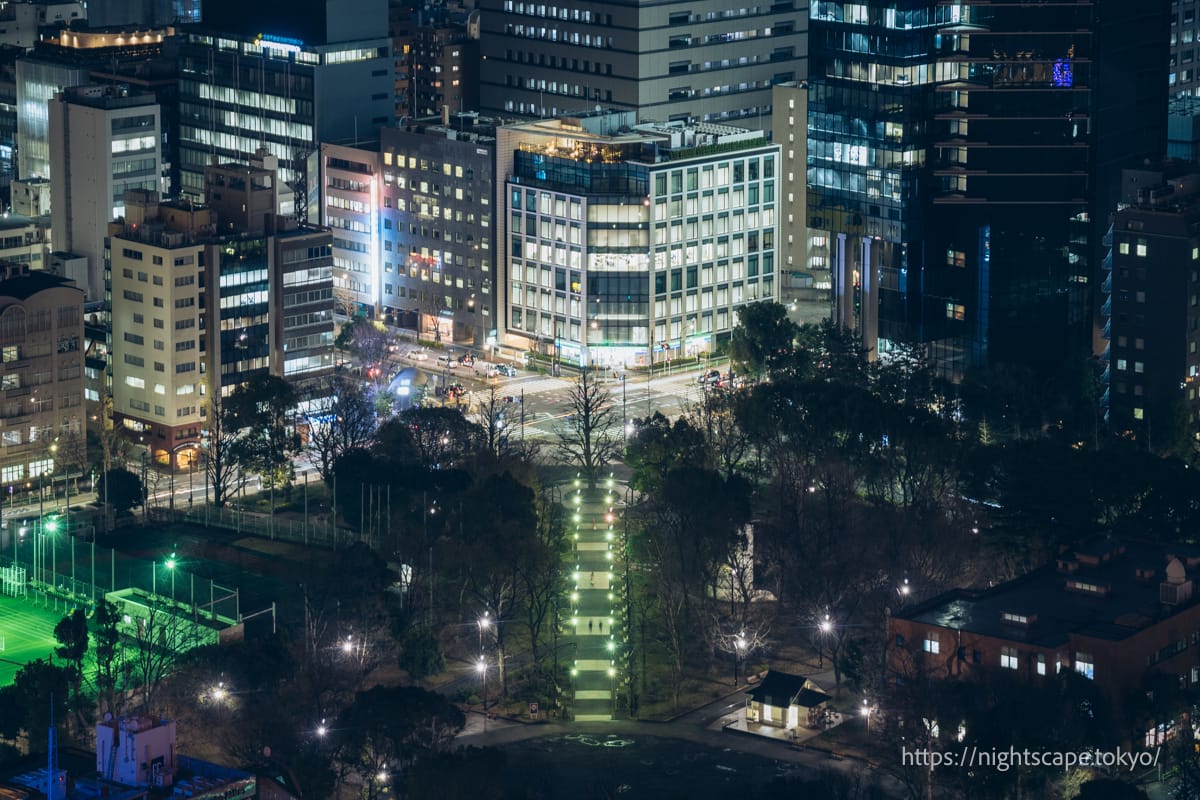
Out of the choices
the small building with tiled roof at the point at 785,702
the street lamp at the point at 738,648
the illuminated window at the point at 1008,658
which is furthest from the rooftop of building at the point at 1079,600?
the street lamp at the point at 738,648

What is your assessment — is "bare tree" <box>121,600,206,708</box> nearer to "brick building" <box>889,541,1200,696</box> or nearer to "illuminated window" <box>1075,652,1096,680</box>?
"brick building" <box>889,541,1200,696</box>

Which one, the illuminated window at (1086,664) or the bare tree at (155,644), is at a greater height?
the illuminated window at (1086,664)

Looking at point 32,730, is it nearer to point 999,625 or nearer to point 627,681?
point 627,681

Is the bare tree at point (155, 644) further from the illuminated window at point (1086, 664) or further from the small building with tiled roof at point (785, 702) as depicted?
the illuminated window at point (1086, 664)

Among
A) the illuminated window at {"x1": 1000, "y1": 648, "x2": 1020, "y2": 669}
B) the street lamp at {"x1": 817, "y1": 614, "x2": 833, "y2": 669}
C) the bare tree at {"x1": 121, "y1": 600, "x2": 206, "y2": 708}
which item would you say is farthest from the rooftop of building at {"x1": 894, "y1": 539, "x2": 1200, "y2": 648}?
the bare tree at {"x1": 121, "y1": 600, "x2": 206, "y2": 708}

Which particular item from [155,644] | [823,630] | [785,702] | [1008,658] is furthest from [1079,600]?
[155,644]

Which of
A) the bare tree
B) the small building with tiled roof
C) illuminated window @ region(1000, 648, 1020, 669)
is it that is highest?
illuminated window @ region(1000, 648, 1020, 669)

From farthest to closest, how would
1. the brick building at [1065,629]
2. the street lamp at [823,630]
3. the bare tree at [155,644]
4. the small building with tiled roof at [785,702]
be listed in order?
the street lamp at [823,630] < the bare tree at [155,644] < the small building with tiled roof at [785,702] < the brick building at [1065,629]

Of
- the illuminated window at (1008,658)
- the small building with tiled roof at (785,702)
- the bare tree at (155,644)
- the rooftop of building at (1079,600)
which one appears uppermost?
the rooftop of building at (1079,600)
